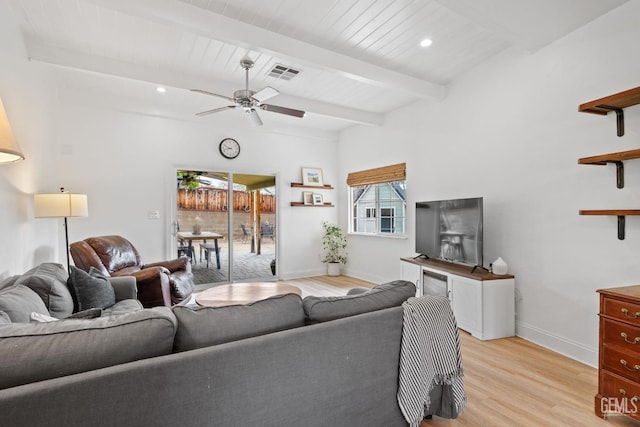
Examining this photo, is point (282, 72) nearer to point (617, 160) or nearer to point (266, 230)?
point (266, 230)

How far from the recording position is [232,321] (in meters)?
1.34

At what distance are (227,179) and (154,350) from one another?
4411 mm

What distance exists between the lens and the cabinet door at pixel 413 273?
388 centimetres

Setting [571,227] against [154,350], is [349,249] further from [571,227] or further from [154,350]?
[154,350]

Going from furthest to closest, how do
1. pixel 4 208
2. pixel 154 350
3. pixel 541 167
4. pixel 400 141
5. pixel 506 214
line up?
pixel 400 141, pixel 506 214, pixel 541 167, pixel 4 208, pixel 154 350

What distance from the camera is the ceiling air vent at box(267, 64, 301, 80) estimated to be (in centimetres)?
352

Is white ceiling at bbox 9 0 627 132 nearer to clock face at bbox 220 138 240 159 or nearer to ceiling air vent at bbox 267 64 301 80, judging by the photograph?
ceiling air vent at bbox 267 64 301 80

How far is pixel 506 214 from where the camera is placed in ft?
10.9

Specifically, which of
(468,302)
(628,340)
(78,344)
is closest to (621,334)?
(628,340)

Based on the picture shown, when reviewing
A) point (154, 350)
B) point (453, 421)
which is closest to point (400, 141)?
point (453, 421)

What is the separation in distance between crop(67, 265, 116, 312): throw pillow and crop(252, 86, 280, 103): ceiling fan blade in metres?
2.10

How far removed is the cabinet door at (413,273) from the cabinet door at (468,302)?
20.9 inches

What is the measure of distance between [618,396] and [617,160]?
1597 millimetres

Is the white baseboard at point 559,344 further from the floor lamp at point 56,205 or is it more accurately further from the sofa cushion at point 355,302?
the floor lamp at point 56,205
